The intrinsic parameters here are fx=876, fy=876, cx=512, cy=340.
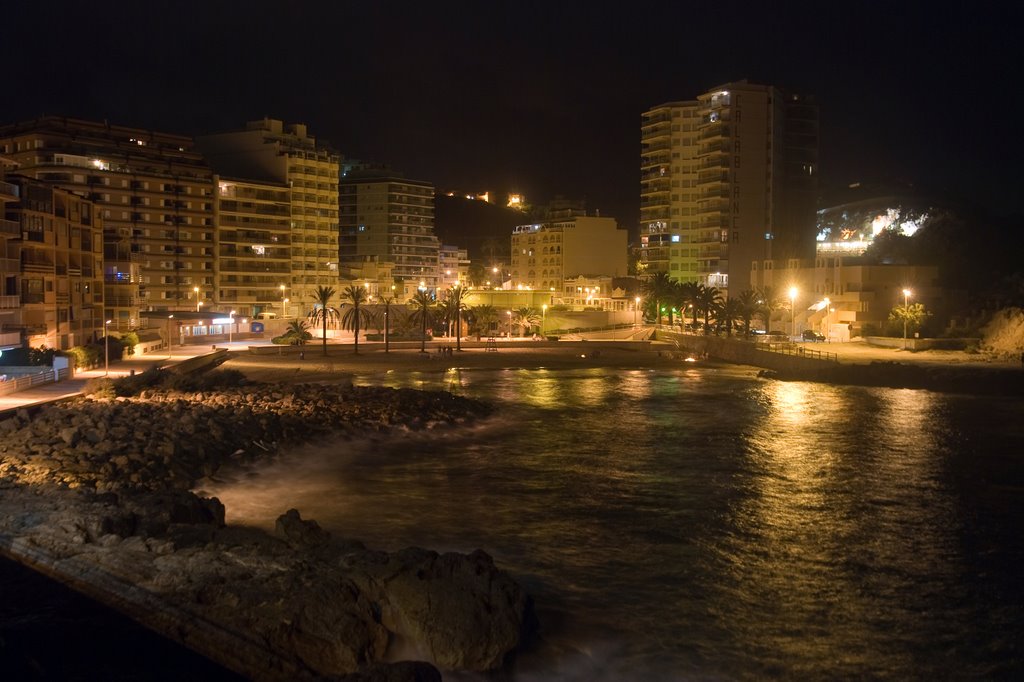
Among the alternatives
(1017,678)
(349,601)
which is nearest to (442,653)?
(349,601)

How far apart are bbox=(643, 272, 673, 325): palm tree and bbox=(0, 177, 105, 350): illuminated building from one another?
52.4 metres

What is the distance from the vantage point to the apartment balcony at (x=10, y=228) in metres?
41.2

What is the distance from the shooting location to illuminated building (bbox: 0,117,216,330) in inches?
3081

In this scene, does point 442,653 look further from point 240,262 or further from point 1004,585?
point 240,262

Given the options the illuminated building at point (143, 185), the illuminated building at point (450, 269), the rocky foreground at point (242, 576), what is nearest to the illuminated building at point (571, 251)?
the illuminated building at point (450, 269)

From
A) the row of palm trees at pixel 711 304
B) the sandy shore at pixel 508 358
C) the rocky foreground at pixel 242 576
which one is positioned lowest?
the rocky foreground at pixel 242 576

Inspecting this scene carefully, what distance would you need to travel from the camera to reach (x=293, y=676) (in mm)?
13141

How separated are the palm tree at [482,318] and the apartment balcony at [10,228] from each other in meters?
48.4

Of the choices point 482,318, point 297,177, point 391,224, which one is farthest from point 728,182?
point 391,224

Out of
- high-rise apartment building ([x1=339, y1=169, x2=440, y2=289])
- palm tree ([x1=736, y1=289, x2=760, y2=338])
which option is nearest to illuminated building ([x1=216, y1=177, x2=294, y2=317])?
high-rise apartment building ([x1=339, y1=169, x2=440, y2=289])

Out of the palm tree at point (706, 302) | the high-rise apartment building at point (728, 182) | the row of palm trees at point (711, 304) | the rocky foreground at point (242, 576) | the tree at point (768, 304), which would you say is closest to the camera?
the rocky foreground at point (242, 576)

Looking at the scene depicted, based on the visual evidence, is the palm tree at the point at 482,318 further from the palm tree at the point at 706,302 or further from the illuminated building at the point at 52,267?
the illuminated building at the point at 52,267

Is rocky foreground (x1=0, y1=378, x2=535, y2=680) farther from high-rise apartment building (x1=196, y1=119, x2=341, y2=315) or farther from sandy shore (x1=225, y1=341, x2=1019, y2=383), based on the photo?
high-rise apartment building (x1=196, y1=119, x2=341, y2=315)

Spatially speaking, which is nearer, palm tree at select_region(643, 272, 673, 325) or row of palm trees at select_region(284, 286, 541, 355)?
row of palm trees at select_region(284, 286, 541, 355)
